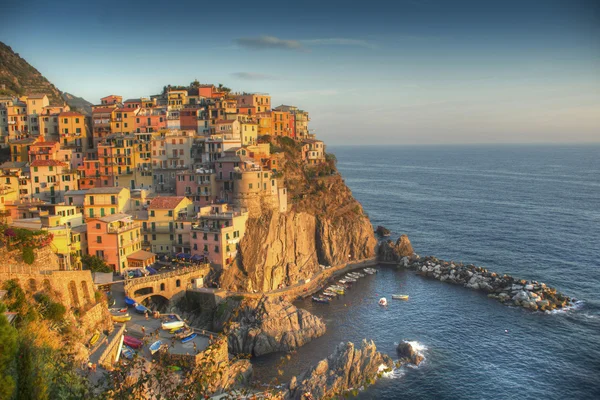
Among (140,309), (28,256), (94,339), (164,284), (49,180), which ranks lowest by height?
(140,309)

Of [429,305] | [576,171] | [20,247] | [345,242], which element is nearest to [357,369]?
[429,305]

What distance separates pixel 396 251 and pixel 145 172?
40969 millimetres

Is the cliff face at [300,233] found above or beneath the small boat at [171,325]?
above

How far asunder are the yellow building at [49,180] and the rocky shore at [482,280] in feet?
161

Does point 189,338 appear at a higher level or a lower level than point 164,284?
lower

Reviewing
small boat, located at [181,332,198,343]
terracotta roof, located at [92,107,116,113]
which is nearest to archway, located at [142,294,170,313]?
small boat, located at [181,332,198,343]

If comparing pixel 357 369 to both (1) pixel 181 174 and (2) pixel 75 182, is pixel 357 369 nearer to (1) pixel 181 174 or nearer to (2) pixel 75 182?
(1) pixel 181 174

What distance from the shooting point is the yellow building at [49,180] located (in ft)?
214

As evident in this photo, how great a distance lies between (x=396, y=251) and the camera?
77.8m

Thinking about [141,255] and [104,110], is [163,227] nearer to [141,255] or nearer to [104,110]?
[141,255]

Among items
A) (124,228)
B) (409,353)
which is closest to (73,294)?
(124,228)

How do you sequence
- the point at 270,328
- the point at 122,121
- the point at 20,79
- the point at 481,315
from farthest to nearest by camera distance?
the point at 20,79 → the point at 122,121 → the point at 481,315 → the point at 270,328

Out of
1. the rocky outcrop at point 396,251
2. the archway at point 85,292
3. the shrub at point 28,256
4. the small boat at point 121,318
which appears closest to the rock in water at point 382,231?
the rocky outcrop at point 396,251

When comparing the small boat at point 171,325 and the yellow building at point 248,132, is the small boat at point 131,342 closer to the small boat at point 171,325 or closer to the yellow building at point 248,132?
the small boat at point 171,325
